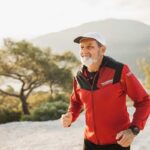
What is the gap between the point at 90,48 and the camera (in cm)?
359

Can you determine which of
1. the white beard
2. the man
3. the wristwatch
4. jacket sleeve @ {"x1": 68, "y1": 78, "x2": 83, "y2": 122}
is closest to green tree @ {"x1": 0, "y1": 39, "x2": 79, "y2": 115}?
jacket sleeve @ {"x1": 68, "y1": 78, "x2": 83, "y2": 122}

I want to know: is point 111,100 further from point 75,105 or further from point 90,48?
point 75,105

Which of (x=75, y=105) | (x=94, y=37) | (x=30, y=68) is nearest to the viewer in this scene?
(x=94, y=37)

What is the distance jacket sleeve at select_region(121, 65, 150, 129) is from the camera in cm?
345

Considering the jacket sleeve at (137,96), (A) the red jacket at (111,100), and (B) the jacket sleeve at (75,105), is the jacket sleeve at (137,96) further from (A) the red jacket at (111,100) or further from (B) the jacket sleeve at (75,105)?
(B) the jacket sleeve at (75,105)

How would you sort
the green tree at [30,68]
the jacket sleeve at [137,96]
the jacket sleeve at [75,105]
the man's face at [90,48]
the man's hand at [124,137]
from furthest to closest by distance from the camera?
the green tree at [30,68] < the jacket sleeve at [75,105] < the man's face at [90,48] < the jacket sleeve at [137,96] < the man's hand at [124,137]

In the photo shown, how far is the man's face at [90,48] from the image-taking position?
11.7 ft

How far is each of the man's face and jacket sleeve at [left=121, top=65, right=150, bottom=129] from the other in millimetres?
261

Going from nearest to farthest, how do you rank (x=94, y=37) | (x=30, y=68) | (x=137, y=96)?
1. (x=137, y=96)
2. (x=94, y=37)
3. (x=30, y=68)

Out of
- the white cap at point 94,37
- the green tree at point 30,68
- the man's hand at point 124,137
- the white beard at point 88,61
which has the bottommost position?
the green tree at point 30,68

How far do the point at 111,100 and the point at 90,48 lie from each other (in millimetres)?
451

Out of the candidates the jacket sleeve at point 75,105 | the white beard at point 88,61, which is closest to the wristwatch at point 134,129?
the white beard at point 88,61

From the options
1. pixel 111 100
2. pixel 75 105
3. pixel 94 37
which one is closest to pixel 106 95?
pixel 111 100

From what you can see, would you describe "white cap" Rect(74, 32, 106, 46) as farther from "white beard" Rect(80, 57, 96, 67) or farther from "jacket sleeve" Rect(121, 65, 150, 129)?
"jacket sleeve" Rect(121, 65, 150, 129)
